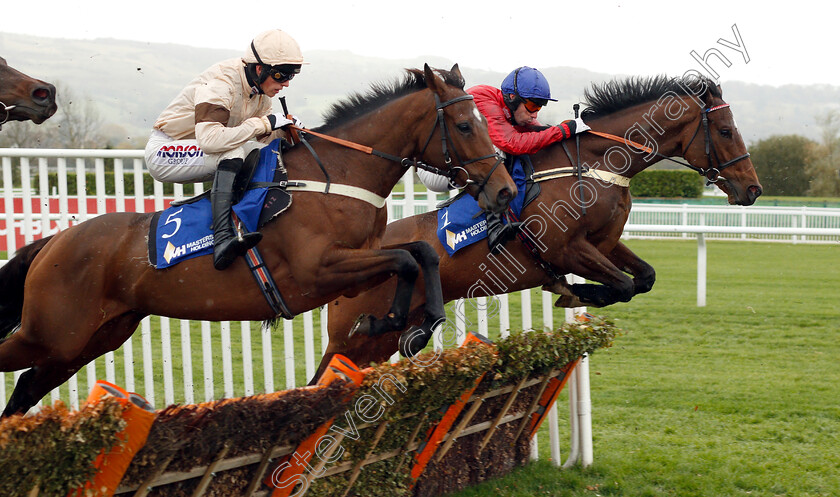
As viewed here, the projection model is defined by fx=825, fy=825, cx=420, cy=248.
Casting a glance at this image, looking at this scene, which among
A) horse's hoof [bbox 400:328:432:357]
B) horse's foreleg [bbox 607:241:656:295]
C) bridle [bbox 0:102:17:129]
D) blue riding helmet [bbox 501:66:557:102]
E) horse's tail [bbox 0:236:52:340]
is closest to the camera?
horse's hoof [bbox 400:328:432:357]

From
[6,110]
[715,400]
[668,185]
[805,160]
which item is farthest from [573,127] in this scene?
[668,185]

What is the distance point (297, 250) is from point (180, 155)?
2.57ft

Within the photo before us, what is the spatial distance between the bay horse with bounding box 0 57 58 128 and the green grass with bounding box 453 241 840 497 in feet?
9.12

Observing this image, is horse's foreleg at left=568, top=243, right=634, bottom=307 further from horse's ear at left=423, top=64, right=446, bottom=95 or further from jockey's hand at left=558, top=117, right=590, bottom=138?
horse's ear at left=423, top=64, right=446, bottom=95

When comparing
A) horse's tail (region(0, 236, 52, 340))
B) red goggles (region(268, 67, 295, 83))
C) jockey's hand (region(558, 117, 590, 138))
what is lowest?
horse's tail (region(0, 236, 52, 340))

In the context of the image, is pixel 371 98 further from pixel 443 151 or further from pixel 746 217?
pixel 746 217

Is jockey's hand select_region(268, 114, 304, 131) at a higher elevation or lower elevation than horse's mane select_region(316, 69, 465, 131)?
lower

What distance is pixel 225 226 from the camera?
3650 mm

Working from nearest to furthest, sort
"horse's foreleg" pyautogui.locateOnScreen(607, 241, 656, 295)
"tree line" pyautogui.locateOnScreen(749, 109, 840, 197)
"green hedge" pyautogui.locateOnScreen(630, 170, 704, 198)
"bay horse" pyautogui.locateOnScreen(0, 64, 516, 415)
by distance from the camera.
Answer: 1. "bay horse" pyautogui.locateOnScreen(0, 64, 516, 415)
2. "horse's foreleg" pyautogui.locateOnScreen(607, 241, 656, 295)
3. "tree line" pyautogui.locateOnScreen(749, 109, 840, 197)
4. "green hedge" pyautogui.locateOnScreen(630, 170, 704, 198)

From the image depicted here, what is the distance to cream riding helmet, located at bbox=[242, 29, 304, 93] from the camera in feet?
12.2

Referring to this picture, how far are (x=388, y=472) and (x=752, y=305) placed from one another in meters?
8.14

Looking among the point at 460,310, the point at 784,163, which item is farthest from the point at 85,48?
the point at 460,310

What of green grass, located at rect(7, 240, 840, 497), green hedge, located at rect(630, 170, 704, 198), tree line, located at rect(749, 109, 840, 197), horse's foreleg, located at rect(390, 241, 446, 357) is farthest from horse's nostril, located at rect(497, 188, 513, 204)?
green hedge, located at rect(630, 170, 704, 198)

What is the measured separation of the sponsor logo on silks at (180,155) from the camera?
3891mm
